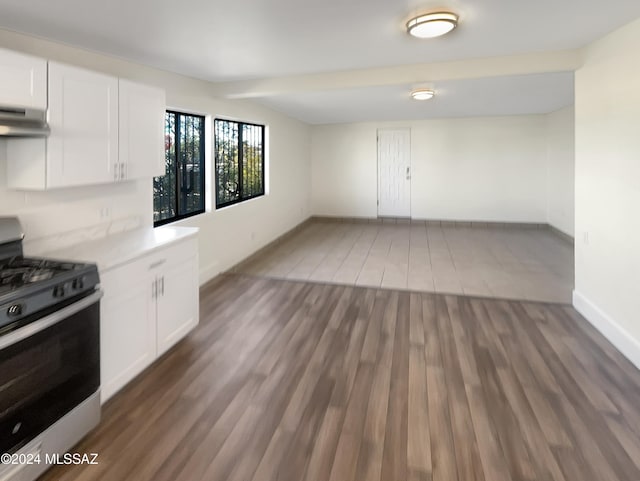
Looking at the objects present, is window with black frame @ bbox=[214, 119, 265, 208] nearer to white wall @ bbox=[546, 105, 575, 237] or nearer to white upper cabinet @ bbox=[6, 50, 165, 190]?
white upper cabinet @ bbox=[6, 50, 165, 190]

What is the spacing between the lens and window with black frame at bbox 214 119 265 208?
523 centimetres

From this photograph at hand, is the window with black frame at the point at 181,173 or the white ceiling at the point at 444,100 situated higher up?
the white ceiling at the point at 444,100

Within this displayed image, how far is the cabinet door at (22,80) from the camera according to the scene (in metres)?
2.06

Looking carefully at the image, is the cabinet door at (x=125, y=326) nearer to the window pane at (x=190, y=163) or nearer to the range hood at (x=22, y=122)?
the range hood at (x=22, y=122)

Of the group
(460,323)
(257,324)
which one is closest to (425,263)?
(460,323)

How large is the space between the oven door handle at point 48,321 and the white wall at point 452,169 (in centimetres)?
769

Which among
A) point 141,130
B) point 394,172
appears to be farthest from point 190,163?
point 394,172

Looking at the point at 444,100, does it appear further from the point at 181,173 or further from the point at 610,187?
the point at 181,173

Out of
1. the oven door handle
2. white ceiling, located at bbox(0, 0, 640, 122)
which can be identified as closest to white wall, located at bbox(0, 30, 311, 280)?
white ceiling, located at bbox(0, 0, 640, 122)

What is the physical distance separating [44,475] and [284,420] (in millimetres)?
1192

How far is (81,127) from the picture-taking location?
2.55 meters

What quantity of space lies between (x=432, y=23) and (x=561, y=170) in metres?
6.16

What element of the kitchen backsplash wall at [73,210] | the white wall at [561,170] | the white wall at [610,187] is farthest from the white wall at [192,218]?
the white wall at [561,170]

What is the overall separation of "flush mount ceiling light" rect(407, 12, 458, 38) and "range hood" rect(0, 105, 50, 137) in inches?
95.5
